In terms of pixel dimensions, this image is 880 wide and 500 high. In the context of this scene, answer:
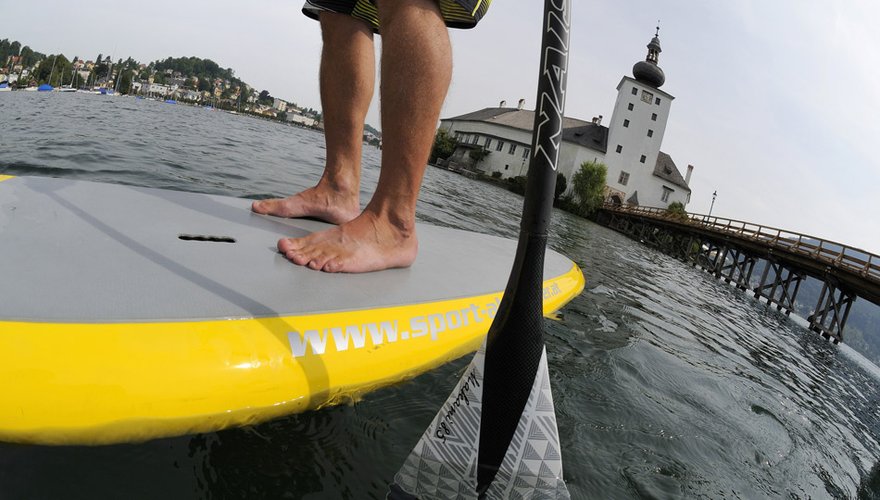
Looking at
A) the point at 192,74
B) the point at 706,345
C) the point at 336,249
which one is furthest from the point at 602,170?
the point at 192,74

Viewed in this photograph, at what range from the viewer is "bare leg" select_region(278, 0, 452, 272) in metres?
1.40

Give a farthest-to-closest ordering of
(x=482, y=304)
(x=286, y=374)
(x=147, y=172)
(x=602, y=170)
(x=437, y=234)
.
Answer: (x=602, y=170) → (x=147, y=172) → (x=437, y=234) → (x=482, y=304) → (x=286, y=374)

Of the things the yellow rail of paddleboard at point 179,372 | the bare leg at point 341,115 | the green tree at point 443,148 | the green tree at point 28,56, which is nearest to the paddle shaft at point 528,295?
the yellow rail of paddleboard at point 179,372

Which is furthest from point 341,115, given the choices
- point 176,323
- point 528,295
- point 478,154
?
point 478,154

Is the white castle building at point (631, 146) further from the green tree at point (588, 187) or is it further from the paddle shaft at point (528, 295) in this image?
the paddle shaft at point (528, 295)

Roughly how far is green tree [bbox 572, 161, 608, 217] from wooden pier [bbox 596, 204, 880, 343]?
689 cm

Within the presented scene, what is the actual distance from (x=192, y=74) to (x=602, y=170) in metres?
107

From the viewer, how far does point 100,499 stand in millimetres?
723

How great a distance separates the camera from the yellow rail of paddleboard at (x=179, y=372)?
70 cm

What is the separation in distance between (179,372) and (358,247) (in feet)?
2.50

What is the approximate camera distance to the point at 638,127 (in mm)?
38938

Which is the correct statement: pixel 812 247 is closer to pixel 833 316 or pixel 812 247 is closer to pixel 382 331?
pixel 833 316

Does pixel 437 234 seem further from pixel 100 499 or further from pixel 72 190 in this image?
pixel 100 499

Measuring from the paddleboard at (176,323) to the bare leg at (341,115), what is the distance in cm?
41
